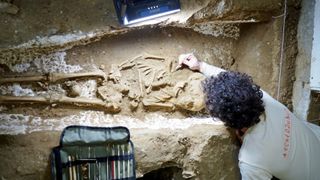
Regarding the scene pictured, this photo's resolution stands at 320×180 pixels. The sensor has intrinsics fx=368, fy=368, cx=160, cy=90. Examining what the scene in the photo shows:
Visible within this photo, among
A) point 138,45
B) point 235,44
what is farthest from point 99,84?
point 235,44

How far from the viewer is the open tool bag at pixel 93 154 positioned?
2.42 metres

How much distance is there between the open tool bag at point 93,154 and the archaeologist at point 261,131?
689 mm

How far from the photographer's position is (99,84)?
315 cm

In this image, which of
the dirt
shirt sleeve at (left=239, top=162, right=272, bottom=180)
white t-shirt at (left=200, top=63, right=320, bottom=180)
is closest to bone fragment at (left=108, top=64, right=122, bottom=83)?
the dirt

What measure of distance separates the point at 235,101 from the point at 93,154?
1031 millimetres

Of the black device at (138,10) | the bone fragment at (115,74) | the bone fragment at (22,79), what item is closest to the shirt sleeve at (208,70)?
the black device at (138,10)

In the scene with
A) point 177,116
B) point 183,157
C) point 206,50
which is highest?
point 206,50

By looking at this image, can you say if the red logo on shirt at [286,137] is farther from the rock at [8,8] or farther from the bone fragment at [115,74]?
the rock at [8,8]

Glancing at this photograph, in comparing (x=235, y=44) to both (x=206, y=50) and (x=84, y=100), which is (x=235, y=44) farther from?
(x=84, y=100)

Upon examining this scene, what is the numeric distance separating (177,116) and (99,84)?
736 millimetres

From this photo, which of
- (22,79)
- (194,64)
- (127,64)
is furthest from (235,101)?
(22,79)

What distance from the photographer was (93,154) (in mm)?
2531

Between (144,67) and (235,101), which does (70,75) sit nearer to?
(144,67)

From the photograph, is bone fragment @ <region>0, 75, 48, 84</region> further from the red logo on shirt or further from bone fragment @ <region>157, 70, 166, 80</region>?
the red logo on shirt
